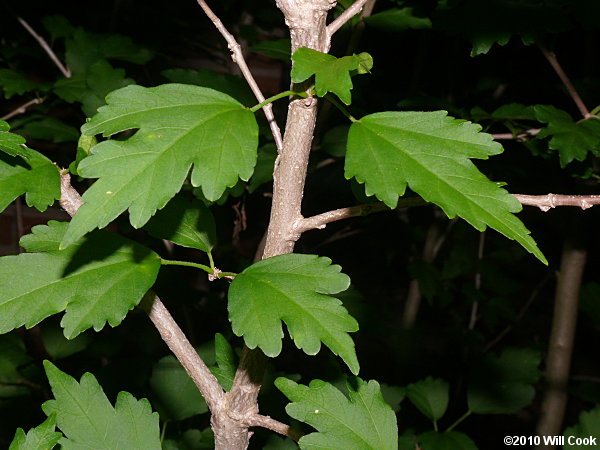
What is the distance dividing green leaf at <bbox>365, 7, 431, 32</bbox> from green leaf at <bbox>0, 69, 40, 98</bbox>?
596mm

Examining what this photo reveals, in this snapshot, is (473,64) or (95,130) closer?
(95,130)

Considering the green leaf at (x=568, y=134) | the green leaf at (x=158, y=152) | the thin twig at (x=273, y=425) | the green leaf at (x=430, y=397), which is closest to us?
the green leaf at (x=158, y=152)

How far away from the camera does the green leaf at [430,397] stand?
1174mm

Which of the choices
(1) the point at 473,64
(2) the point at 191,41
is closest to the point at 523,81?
(1) the point at 473,64

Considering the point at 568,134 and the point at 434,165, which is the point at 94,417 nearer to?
the point at 434,165

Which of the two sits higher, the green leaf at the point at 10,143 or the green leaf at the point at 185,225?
the green leaf at the point at 10,143

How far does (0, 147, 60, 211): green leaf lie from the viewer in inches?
19.0

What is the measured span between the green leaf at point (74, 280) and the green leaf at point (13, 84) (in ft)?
2.17

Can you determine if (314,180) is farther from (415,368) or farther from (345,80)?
(345,80)

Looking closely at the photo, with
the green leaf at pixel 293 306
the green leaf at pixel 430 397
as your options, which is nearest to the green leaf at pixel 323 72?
the green leaf at pixel 293 306

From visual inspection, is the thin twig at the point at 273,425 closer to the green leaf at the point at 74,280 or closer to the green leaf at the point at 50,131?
the green leaf at the point at 74,280

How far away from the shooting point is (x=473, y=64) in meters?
1.66

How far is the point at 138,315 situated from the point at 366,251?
126 centimetres

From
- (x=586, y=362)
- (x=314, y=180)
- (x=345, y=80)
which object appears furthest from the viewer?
(x=586, y=362)
